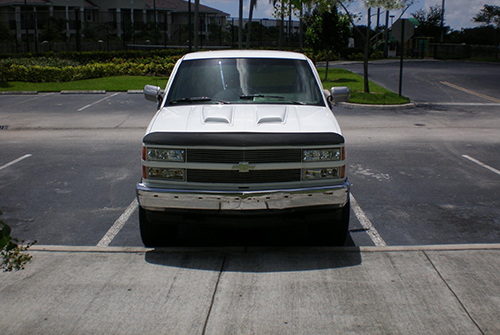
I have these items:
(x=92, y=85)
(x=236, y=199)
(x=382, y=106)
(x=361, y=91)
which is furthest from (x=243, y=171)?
(x=92, y=85)

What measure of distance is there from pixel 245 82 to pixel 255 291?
2656mm

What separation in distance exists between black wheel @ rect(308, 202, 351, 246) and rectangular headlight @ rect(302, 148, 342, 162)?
24.9 inches

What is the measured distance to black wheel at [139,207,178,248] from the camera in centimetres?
516

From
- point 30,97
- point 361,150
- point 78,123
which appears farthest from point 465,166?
point 30,97

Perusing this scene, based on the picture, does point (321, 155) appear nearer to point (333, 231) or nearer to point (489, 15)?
point (333, 231)

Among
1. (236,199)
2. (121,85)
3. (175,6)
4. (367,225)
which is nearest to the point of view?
(236,199)

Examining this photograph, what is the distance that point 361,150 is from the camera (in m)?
10.7

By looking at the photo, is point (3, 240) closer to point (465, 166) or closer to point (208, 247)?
point (208, 247)

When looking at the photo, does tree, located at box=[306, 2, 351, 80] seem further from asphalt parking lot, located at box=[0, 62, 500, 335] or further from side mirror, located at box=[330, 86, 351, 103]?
side mirror, located at box=[330, 86, 351, 103]

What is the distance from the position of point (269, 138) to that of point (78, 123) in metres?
11.1

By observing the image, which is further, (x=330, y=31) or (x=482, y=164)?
(x=330, y=31)

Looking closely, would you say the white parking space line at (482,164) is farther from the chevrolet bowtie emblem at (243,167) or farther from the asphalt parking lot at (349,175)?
the chevrolet bowtie emblem at (243,167)

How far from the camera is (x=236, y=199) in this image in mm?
4617

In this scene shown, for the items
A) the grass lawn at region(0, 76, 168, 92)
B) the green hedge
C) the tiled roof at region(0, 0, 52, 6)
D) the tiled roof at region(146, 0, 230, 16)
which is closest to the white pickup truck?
the grass lawn at region(0, 76, 168, 92)
